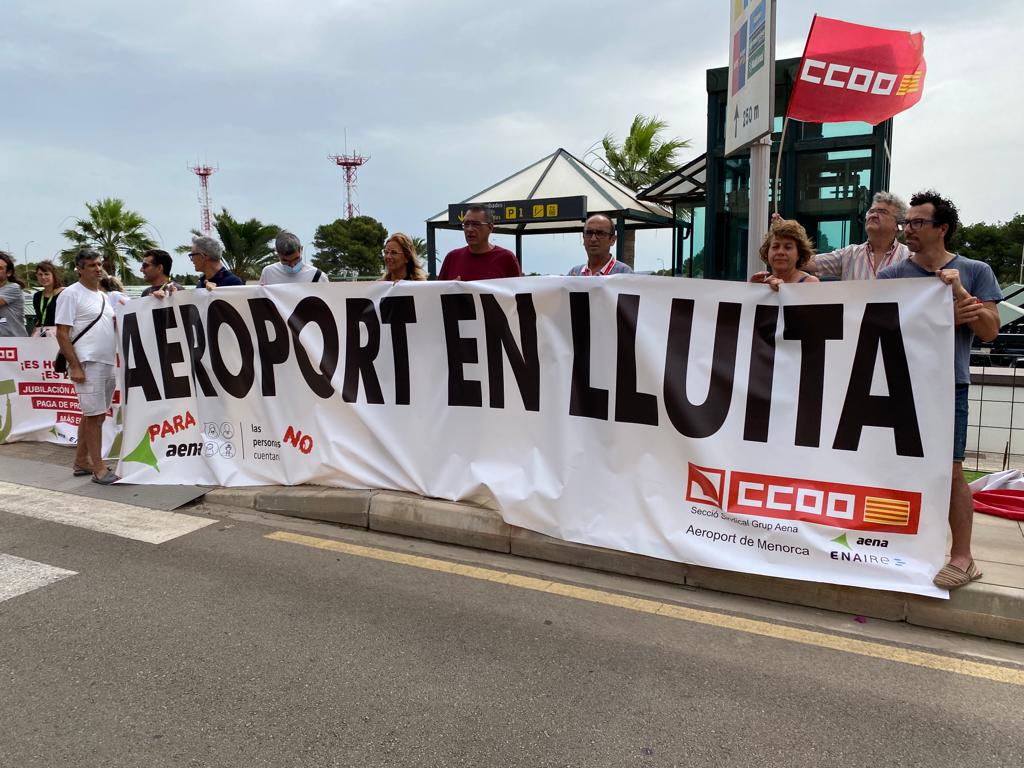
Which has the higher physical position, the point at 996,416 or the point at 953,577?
the point at 996,416

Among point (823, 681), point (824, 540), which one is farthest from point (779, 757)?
point (824, 540)

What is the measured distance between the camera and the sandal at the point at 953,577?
132 inches

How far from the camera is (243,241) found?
29.9 meters

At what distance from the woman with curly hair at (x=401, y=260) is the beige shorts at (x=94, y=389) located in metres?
2.51

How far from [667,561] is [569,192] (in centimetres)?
1431

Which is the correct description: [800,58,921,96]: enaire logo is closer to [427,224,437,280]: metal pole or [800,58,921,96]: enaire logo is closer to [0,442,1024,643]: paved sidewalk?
[0,442,1024,643]: paved sidewalk

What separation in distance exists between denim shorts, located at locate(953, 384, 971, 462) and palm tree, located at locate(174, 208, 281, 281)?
29.0 m

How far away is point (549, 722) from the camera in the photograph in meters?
2.64

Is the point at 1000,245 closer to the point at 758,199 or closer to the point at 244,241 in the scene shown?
the point at 244,241

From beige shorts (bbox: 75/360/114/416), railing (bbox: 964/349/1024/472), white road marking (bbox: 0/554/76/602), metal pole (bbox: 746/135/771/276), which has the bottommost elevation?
white road marking (bbox: 0/554/76/602)

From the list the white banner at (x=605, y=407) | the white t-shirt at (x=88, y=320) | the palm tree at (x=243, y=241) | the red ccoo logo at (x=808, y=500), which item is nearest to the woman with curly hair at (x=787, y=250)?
the white banner at (x=605, y=407)

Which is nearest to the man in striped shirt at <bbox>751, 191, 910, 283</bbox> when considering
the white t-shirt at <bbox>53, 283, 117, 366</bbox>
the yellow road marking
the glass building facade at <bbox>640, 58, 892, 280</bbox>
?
the yellow road marking

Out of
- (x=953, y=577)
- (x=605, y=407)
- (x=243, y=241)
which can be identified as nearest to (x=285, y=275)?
(x=605, y=407)

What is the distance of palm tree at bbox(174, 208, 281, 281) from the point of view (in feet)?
96.9
